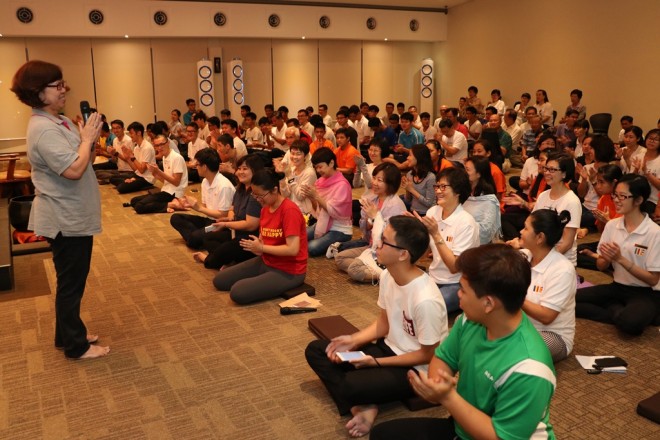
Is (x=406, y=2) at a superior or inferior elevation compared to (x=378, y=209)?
superior

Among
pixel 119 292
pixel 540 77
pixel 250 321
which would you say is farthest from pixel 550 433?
pixel 540 77

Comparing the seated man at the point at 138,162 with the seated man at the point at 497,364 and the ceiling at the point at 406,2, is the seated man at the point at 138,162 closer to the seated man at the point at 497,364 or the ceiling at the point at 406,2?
the ceiling at the point at 406,2

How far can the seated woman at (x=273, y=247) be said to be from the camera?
14.3ft

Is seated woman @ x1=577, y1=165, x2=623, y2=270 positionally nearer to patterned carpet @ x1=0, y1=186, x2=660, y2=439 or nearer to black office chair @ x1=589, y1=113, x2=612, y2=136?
patterned carpet @ x1=0, y1=186, x2=660, y2=439

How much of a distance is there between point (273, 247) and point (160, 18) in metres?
11.1

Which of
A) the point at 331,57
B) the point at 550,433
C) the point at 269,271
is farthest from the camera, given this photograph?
the point at 331,57

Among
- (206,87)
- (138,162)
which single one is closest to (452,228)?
(138,162)

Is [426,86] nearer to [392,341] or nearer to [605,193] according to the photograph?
[605,193]

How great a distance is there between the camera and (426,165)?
6160mm

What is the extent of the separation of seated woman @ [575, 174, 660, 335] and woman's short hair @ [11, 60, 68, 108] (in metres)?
3.50

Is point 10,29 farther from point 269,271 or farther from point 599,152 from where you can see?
point 599,152

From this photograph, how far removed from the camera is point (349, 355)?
2.83 metres

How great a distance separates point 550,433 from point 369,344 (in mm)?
1257

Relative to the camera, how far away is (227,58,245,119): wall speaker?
14.8 metres
